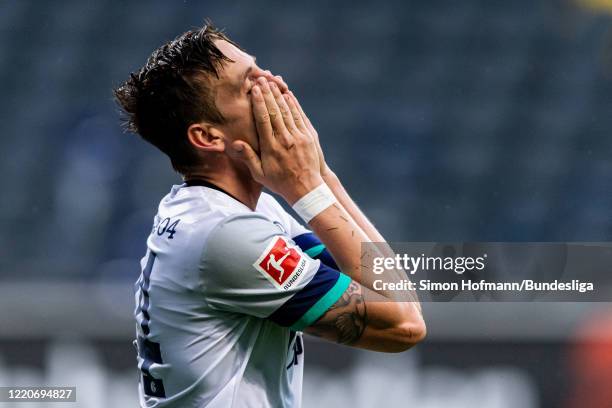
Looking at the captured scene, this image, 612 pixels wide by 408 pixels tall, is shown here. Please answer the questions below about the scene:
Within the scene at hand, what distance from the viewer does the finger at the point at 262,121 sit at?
76.6 inches

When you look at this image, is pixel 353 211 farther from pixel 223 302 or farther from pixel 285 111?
pixel 223 302

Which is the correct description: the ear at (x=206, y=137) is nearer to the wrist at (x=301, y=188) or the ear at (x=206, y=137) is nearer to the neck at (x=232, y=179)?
the neck at (x=232, y=179)

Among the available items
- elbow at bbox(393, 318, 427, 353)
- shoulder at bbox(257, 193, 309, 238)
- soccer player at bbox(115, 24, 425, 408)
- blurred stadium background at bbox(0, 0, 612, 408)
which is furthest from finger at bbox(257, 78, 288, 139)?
blurred stadium background at bbox(0, 0, 612, 408)

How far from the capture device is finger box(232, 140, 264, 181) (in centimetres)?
196

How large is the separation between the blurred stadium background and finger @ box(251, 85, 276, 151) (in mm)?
2540

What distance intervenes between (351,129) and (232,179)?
431cm

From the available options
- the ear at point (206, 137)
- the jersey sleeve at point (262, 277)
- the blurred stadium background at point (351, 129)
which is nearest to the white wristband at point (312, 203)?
the jersey sleeve at point (262, 277)

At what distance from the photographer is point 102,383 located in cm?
423

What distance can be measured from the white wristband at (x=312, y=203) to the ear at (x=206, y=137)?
211 mm

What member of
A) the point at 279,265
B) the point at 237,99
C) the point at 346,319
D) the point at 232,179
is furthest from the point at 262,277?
the point at 237,99

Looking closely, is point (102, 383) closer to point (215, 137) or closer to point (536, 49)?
point (215, 137)

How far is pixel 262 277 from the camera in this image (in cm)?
182

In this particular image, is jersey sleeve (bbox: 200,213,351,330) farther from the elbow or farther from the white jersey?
the elbow

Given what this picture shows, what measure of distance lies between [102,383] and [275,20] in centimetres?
344
